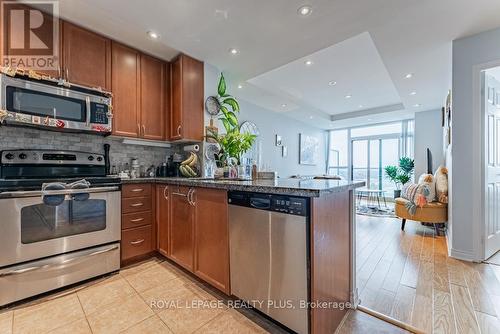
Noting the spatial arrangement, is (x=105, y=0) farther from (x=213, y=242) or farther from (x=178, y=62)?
(x=213, y=242)

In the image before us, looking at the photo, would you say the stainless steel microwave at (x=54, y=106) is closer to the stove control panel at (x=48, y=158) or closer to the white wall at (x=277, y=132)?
the stove control panel at (x=48, y=158)

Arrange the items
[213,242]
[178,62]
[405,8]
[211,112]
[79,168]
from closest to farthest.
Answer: [213,242] → [405,8] → [79,168] → [178,62] → [211,112]

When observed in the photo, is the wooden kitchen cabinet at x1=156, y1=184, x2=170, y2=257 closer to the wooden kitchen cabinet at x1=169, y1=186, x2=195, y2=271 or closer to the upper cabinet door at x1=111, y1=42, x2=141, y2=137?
the wooden kitchen cabinet at x1=169, y1=186, x2=195, y2=271

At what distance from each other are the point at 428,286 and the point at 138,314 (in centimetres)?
236

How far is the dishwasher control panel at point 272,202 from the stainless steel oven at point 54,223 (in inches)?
53.7

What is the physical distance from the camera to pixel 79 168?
7.30ft

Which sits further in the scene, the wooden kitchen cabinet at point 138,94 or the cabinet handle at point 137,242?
the wooden kitchen cabinet at point 138,94

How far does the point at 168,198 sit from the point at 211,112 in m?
1.32

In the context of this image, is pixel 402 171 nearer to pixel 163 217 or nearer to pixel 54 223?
pixel 163 217

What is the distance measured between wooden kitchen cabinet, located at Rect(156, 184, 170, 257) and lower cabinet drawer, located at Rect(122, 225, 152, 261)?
13 cm

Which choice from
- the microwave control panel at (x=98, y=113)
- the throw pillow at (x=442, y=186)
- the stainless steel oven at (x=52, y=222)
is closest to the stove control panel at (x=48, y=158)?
the stainless steel oven at (x=52, y=222)

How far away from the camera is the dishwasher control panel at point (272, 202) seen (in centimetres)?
117

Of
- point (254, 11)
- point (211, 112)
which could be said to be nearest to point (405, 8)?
point (254, 11)

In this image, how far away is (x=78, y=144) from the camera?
2410 mm
